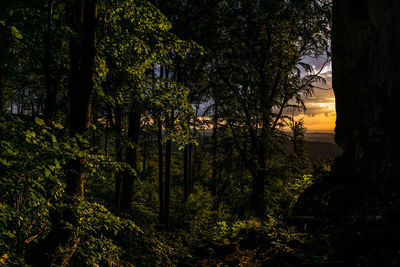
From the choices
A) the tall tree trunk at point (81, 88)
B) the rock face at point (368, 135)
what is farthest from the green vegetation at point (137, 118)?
the rock face at point (368, 135)

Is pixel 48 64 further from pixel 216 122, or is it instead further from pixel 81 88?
pixel 216 122

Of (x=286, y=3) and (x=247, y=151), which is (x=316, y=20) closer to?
(x=286, y=3)

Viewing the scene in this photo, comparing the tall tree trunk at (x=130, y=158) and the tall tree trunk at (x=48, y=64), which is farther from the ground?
the tall tree trunk at (x=48, y=64)

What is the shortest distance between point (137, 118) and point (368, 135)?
35.5ft

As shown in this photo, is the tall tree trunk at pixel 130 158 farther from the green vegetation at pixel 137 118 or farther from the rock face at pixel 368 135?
the rock face at pixel 368 135

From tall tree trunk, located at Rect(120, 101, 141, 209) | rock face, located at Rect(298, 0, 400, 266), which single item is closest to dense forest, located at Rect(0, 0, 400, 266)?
rock face, located at Rect(298, 0, 400, 266)

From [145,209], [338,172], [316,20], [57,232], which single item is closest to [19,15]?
[57,232]

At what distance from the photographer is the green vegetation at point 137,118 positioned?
3305mm

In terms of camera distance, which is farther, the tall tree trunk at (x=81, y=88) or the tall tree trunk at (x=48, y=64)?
the tall tree trunk at (x=81, y=88)

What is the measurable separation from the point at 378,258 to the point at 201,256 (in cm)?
416

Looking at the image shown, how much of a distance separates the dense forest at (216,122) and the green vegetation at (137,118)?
0.04m

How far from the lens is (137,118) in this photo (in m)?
12.0

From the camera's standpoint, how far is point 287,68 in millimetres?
9070

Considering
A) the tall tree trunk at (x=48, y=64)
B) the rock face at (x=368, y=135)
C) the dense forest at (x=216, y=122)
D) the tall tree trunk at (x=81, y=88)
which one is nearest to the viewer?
the rock face at (x=368, y=135)
